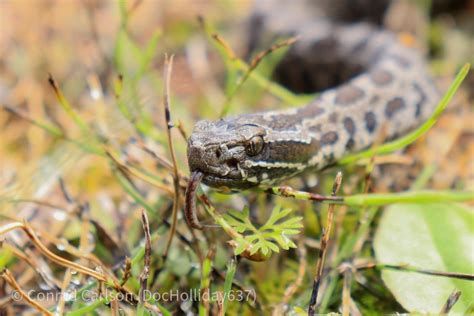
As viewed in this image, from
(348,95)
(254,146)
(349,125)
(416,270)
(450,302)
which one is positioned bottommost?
(450,302)

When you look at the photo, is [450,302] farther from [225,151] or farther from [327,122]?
[327,122]

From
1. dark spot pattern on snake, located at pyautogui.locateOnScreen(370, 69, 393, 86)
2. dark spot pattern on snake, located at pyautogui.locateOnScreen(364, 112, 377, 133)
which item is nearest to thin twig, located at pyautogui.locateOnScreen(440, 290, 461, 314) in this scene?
dark spot pattern on snake, located at pyautogui.locateOnScreen(364, 112, 377, 133)

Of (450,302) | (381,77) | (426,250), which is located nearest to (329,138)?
(426,250)

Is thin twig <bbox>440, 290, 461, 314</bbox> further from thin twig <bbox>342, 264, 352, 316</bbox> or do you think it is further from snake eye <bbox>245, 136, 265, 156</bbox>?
snake eye <bbox>245, 136, 265, 156</bbox>

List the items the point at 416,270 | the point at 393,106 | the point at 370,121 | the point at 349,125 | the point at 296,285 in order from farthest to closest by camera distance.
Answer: the point at 393,106 < the point at 370,121 < the point at 349,125 < the point at 296,285 < the point at 416,270

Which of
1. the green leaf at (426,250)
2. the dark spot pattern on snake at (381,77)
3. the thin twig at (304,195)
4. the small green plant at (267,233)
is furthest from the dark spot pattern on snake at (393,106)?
the small green plant at (267,233)

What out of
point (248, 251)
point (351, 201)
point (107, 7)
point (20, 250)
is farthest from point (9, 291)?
point (107, 7)

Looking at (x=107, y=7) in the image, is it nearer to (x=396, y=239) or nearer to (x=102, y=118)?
(x=102, y=118)
